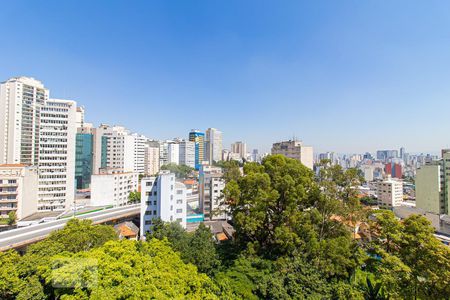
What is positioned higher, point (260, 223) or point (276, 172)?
point (276, 172)

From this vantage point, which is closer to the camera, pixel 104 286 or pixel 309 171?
pixel 104 286

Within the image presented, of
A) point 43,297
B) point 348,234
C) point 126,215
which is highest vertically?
point 348,234

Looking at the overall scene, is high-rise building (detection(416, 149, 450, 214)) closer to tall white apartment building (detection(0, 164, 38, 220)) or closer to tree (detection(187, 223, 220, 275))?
tree (detection(187, 223, 220, 275))

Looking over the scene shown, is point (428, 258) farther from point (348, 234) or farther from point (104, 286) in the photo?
point (104, 286)

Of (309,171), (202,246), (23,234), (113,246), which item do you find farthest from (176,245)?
(23,234)

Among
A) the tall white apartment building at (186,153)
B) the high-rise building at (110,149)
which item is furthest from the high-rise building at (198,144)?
the high-rise building at (110,149)

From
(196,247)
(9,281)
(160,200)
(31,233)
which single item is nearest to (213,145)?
(160,200)

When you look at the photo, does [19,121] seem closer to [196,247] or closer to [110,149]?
[110,149]
